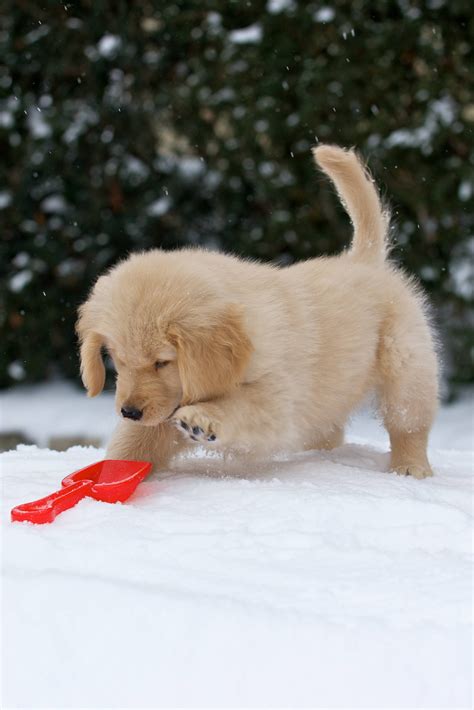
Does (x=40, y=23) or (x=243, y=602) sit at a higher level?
(x=40, y=23)

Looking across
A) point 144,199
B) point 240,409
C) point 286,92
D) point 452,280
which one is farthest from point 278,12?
point 240,409

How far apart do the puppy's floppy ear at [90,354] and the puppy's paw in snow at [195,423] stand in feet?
1.53

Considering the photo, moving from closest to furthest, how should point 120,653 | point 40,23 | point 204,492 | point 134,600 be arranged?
1. point 120,653
2. point 134,600
3. point 204,492
4. point 40,23

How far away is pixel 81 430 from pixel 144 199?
5.76 ft

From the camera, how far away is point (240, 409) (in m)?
2.74

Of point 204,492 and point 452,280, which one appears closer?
point 204,492

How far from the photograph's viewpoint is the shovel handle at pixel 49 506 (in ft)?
7.30

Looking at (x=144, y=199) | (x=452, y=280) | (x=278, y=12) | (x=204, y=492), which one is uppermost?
(x=278, y=12)

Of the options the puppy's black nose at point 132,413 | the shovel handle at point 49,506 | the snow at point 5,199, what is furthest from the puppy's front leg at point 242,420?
the snow at point 5,199

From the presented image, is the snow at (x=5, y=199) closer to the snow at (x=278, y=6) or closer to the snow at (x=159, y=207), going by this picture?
the snow at (x=159, y=207)

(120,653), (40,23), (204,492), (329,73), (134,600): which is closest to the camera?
(120,653)

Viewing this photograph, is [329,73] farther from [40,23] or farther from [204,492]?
[204,492]

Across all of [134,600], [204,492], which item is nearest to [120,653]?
[134,600]

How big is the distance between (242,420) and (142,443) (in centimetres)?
48
